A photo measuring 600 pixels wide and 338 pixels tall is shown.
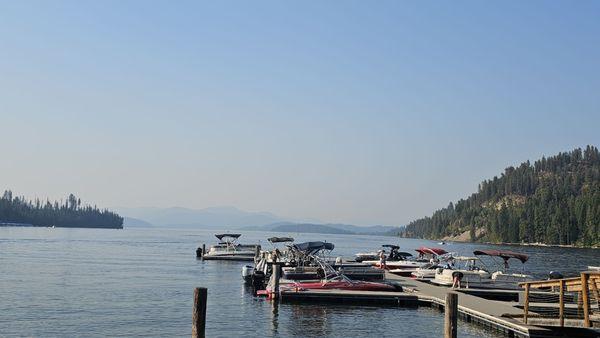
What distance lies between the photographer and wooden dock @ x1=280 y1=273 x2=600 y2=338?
31.5 m

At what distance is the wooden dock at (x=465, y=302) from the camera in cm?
3152

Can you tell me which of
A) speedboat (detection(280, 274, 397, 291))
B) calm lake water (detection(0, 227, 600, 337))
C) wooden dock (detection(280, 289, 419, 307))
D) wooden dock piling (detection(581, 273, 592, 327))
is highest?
wooden dock piling (detection(581, 273, 592, 327))

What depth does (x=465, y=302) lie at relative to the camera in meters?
43.2

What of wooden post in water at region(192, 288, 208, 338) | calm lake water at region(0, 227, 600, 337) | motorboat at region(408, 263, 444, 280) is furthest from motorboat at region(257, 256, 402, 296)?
wooden post in water at region(192, 288, 208, 338)

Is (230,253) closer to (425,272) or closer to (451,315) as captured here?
(425,272)

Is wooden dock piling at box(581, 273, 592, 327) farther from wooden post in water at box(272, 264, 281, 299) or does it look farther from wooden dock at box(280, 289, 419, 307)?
wooden post in water at box(272, 264, 281, 299)

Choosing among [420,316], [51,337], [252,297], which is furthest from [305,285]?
[51,337]

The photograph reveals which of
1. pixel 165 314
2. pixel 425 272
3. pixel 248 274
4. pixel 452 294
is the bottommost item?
pixel 165 314

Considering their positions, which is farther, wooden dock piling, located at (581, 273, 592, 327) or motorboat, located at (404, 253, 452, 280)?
motorboat, located at (404, 253, 452, 280)

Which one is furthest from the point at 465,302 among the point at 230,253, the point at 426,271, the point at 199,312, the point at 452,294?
the point at 230,253

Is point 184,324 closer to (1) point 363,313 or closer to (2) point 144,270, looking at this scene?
(1) point 363,313

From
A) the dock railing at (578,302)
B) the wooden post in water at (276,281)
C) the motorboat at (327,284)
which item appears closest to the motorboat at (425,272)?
the motorboat at (327,284)

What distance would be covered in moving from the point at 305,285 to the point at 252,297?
15.5 ft

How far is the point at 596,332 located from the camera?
30.3 meters
